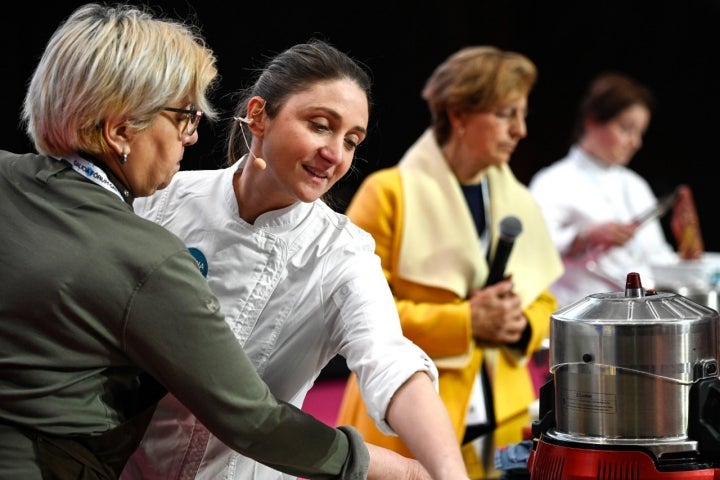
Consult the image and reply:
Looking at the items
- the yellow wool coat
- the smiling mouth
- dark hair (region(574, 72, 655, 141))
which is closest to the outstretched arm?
the smiling mouth

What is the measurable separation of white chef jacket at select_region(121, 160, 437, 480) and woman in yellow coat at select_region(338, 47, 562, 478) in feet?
2.62

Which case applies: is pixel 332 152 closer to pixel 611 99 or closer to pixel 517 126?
pixel 517 126

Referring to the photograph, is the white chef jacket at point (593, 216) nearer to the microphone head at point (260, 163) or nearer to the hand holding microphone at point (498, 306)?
the hand holding microphone at point (498, 306)

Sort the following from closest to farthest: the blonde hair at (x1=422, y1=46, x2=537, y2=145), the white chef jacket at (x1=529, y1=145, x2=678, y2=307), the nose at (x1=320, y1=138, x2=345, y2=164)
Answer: the nose at (x1=320, y1=138, x2=345, y2=164) → the blonde hair at (x1=422, y1=46, x2=537, y2=145) → the white chef jacket at (x1=529, y1=145, x2=678, y2=307)

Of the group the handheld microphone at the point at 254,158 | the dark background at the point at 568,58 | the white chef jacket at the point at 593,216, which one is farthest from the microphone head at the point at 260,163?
the dark background at the point at 568,58

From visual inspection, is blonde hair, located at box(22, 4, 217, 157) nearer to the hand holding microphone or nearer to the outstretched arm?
the outstretched arm

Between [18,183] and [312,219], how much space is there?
0.45 m

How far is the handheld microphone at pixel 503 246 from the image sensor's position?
2311 millimetres

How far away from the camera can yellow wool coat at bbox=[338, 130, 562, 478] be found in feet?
7.84

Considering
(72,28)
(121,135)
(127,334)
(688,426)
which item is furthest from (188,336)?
(688,426)

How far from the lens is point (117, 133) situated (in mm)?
1312

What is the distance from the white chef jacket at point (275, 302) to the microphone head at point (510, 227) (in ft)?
2.49

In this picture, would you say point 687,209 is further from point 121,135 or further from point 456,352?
point 121,135

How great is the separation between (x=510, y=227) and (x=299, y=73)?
87 cm
